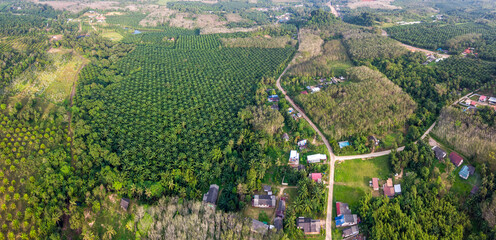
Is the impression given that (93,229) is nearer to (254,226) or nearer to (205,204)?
(205,204)

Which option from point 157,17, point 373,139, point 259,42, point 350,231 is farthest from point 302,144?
point 157,17

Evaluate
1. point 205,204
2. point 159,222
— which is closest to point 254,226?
point 205,204

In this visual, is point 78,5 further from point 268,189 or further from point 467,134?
point 467,134

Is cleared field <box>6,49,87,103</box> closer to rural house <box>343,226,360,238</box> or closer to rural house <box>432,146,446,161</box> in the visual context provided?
rural house <box>343,226,360,238</box>

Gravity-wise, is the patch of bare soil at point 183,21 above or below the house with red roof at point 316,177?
above

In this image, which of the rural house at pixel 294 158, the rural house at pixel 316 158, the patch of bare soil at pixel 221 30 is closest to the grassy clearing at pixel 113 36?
the patch of bare soil at pixel 221 30

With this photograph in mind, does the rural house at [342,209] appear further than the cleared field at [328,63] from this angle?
No

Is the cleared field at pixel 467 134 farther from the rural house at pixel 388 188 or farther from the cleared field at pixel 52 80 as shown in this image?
the cleared field at pixel 52 80

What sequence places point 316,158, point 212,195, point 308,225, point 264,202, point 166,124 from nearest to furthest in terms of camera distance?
point 308,225 < point 264,202 < point 212,195 < point 316,158 < point 166,124
